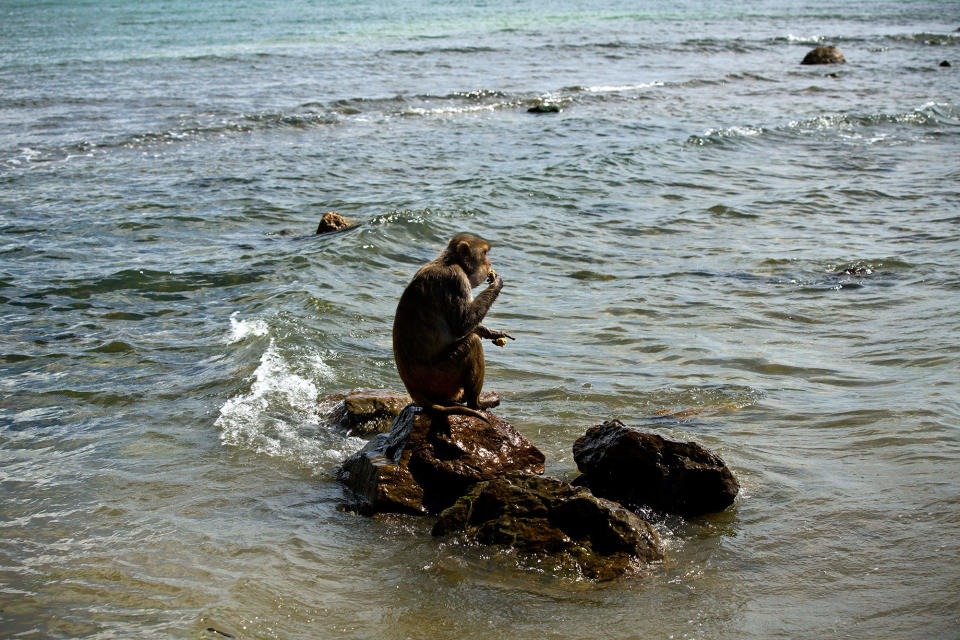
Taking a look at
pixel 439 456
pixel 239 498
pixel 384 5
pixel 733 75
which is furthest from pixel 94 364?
pixel 384 5

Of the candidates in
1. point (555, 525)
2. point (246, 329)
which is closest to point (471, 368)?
point (555, 525)

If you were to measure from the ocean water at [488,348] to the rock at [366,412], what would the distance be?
13 cm

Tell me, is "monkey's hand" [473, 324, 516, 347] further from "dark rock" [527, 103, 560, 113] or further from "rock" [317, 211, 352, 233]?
"dark rock" [527, 103, 560, 113]

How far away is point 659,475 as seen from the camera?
5.80m

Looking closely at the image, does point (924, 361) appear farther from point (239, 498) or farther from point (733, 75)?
point (733, 75)

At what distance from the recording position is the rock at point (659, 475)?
18.9ft

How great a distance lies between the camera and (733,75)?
31.5 meters

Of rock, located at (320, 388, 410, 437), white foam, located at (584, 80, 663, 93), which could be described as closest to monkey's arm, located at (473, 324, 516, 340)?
rock, located at (320, 388, 410, 437)

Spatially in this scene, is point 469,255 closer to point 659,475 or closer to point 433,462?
point 433,462

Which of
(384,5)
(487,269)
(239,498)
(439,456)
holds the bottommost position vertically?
(239,498)

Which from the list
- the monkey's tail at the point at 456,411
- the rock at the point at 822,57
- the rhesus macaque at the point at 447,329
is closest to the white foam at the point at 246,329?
the rhesus macaque at the point at 447,329

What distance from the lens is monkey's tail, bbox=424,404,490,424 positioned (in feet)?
20.2

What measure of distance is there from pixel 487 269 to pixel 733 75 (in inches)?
1102

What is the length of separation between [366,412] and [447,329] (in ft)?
5.93
